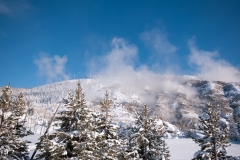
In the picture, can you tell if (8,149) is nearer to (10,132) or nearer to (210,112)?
(10,132)

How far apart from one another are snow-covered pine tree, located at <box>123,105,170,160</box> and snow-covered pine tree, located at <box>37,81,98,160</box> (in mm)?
8765

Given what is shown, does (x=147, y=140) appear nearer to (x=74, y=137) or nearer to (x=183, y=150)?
(x=74, y=137)

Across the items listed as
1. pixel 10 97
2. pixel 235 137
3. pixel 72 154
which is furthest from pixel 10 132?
pixel 235 137

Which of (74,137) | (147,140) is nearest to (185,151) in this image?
(147,140)

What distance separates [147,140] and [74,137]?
10483 millimetres

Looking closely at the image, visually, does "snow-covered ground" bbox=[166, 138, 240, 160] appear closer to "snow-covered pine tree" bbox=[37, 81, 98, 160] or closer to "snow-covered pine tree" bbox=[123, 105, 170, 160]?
"snow-covered pine tree" bbox=[123, 105, 170, 160]

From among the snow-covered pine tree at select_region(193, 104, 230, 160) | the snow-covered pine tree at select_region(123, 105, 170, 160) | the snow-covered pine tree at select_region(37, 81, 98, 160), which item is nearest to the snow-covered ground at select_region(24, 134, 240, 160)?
the snow-covered pine tree at select_region(123, 105, 170, 160)

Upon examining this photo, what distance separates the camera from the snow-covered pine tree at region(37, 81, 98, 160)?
1301 centimetres

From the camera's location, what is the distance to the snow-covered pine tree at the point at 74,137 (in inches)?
512

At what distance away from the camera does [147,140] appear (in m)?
22.4

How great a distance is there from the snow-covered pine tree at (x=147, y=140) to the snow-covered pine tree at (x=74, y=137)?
877 cm

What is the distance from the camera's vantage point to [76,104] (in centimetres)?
1511

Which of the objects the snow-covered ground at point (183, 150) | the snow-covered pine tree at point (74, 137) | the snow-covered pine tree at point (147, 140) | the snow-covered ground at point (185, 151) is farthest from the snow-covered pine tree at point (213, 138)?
the snow-covered ground at point (185, 151)

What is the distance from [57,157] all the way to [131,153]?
391 inches
